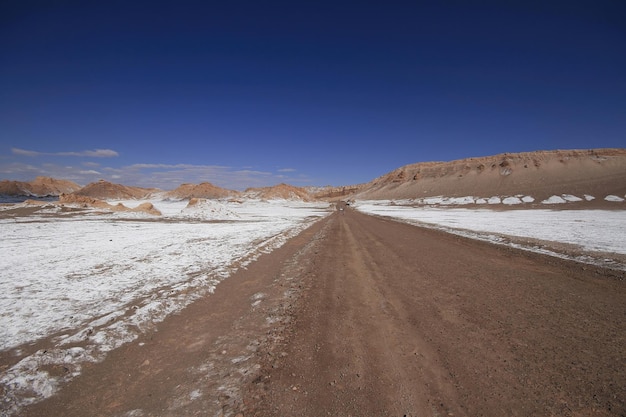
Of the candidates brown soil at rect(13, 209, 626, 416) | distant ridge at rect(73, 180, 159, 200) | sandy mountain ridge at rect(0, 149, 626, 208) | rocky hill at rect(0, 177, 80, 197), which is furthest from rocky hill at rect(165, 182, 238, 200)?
brown soil at rect(13, 209, 626, 416)

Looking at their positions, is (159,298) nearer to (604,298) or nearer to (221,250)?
(221,250)

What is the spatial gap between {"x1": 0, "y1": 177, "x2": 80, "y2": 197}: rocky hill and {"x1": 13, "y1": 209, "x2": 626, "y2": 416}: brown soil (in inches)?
5922

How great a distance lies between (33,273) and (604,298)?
1621 centimetres

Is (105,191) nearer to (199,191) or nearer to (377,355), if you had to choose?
(199,191)

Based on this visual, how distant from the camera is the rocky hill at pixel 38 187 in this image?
133 m

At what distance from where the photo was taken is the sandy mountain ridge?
77.1 m

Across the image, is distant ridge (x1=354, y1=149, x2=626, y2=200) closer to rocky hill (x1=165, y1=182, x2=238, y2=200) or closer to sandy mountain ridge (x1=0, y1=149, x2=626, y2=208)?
sandy mountain ridge (x1=0, y1=149, x2=626, y2=208)

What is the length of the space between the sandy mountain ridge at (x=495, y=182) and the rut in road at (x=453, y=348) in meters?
62.1

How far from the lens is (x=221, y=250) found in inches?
542

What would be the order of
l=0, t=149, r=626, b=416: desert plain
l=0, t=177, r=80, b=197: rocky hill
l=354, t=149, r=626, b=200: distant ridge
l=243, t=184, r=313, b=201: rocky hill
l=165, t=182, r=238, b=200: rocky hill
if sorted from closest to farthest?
l=0, t=149, r=626, b=416: desert plain → l=354, t=149, r=626, b=200: distant ridge → l=0, t=177, r=80, b=197: rocky hill → l=243, t=184, r=313, b=201: rocky hill → l=165, t=182, r=238, b=200: rocky hill

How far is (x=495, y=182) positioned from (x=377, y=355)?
12697cm

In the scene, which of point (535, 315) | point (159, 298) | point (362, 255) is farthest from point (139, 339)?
point (362, 255)

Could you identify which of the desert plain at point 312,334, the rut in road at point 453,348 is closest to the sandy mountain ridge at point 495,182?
the desert plain at point 312,334

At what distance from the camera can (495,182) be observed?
363 feet
